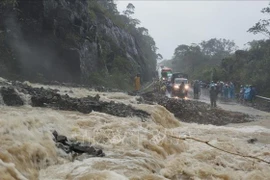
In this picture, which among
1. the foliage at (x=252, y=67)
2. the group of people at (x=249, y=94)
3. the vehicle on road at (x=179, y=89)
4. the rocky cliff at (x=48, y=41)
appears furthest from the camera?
the foliage at (x=252, y=67)

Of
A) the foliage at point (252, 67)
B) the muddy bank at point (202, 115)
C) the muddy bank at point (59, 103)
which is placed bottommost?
the muddy bank at point (202, 115)

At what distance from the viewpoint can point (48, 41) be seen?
24.8m

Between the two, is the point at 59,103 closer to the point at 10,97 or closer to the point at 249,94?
the point at 10,97

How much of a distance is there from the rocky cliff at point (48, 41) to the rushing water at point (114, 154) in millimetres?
13459

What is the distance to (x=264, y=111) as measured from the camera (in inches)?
794

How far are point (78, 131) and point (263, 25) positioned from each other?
1112 inches

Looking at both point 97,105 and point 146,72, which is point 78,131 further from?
point 146,72

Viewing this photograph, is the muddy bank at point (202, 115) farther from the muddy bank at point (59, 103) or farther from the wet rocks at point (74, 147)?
the wet rocks at point (74, 147)

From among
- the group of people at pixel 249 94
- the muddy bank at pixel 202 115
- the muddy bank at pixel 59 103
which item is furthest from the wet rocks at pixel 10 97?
the group of people at pixel 249 94

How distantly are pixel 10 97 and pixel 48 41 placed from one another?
14135 mm

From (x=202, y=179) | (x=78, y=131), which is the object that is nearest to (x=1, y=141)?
(x=78, y=131)

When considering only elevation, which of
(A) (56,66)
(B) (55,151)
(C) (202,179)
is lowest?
(C) (202,179)

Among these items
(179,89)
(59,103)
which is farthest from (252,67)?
(59,103)

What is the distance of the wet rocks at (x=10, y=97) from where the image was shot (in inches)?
439
